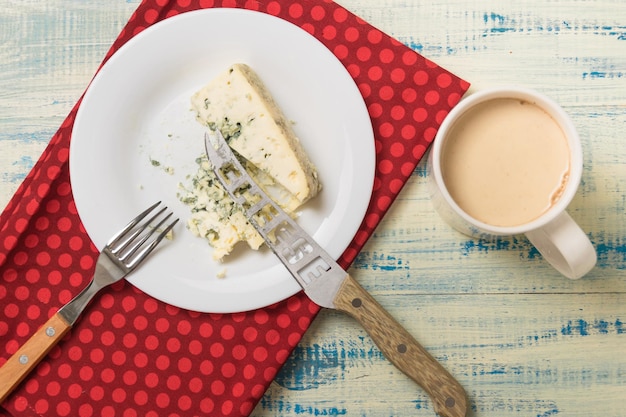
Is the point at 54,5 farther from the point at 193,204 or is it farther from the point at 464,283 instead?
the point at 464,283

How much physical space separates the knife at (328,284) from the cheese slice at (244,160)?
47 millimetres

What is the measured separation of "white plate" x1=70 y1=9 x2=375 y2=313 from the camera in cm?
137

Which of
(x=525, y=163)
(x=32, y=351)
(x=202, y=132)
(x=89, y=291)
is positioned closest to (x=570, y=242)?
(x=525, y=163)

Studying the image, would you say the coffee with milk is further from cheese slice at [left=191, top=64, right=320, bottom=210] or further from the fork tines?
the fork tines

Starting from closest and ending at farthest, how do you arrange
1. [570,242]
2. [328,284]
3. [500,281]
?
1. [570,242]
2. [328,284]
3. [500,281]

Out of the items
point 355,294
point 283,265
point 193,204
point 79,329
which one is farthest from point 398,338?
point 79,329

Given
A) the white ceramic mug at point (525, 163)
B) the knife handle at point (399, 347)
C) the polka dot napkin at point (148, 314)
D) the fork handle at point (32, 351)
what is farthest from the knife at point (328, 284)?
the fork handle at point (32, 351)

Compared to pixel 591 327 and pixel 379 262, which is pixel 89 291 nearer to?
pixel 379 262

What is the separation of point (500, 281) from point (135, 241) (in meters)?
0.84

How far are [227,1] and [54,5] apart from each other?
1.41 feet

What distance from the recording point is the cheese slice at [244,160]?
1355mm

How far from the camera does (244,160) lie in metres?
1.42

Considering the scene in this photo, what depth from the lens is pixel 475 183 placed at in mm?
1229

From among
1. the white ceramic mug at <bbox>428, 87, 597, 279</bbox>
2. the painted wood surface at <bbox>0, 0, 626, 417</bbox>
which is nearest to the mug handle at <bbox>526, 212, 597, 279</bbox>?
the white ceramic mug at <bbox>428, 87, 597, 279</bbox>
